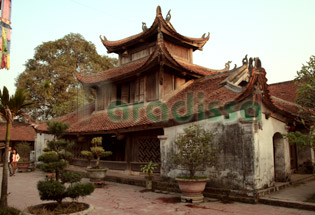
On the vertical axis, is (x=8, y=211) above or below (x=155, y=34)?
below

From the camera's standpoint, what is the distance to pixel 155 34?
13.9 metres

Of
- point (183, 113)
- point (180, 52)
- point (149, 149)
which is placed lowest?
point (149, 149)

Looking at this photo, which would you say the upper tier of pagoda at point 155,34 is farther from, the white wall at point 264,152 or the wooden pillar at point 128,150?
the white wall at point 264,152

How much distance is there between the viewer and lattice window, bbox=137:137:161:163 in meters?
11.3

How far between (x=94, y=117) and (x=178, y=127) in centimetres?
720

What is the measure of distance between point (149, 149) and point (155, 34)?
20.8 feet

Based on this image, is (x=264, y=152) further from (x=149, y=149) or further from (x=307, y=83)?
(x=149, y=149)

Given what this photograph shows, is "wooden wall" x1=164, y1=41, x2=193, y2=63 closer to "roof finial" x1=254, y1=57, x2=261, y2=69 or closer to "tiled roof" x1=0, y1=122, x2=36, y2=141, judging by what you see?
"roof finial" x1=254, y1=57, x2=261, y2=69

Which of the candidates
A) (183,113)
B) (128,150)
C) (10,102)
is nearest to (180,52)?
(128,150)

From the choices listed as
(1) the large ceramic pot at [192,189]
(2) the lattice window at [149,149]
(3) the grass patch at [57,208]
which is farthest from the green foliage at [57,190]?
(2) the lattice window at [149,149]

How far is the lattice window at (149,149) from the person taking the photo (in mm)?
11320

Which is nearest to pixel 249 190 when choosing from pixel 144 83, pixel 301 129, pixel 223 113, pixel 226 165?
pixel 226 165

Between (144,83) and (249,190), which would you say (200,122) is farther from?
(144,83)

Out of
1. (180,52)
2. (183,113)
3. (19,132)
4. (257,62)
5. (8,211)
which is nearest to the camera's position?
(8,211)
